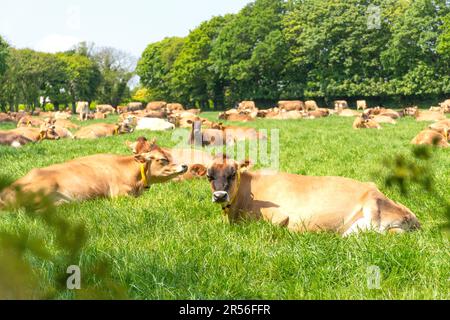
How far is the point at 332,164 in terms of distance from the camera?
10.6 m

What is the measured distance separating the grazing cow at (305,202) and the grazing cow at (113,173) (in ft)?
7.14

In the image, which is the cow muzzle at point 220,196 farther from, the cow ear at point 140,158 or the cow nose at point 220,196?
the cow ear at point 140,158

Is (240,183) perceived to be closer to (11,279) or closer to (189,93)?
(11,279)

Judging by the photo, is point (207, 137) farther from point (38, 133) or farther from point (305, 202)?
point (305, 202)

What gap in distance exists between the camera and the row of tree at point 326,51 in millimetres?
52750

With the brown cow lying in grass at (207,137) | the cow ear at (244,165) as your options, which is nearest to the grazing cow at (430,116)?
the brown cow lying in grass at (207,137)

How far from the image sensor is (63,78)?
77.9 m

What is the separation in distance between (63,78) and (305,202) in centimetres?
7733

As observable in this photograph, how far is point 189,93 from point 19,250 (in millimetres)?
74280

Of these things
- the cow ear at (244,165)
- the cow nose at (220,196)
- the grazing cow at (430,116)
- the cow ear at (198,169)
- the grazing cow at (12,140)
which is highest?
the cow ear at (244,165)

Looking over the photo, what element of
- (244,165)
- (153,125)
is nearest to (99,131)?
(153,125)

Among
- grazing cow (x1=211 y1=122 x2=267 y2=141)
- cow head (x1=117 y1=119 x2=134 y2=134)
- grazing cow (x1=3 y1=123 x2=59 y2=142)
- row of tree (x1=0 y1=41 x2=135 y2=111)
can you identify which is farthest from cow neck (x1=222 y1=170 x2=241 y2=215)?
row of tree (x1=0 y1=41 x2=135 y2=111)

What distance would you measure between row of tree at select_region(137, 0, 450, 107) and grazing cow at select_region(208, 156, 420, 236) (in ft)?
144
